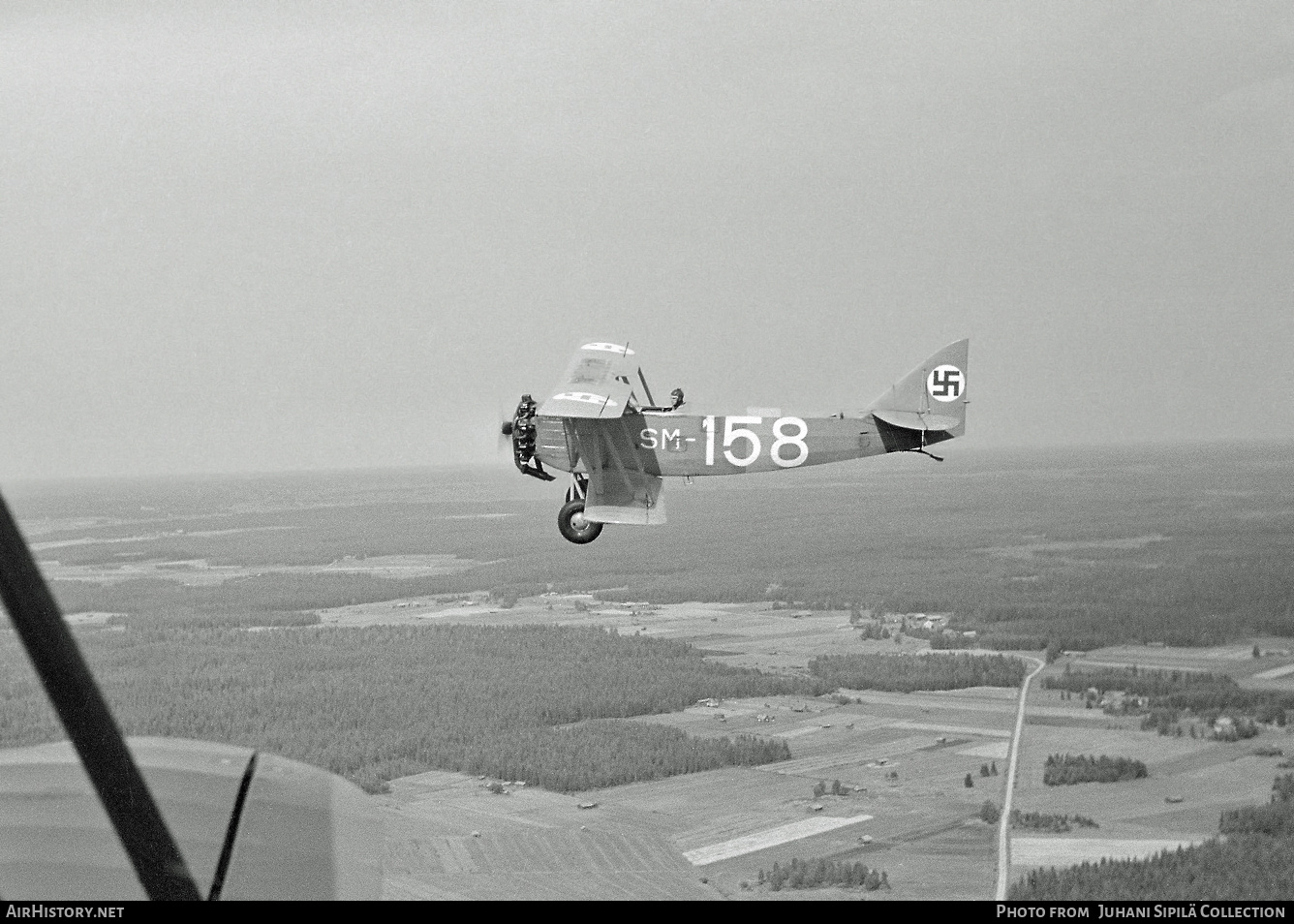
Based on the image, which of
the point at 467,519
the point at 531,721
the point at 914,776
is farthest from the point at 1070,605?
the point at 467,519

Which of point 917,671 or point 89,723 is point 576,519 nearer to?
point 89,723

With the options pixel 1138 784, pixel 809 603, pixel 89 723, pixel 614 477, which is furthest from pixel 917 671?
pixel 89 723

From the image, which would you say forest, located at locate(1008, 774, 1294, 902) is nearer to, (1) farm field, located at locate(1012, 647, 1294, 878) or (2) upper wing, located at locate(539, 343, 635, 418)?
(1) farm field, located at locate(1012, 647, 1294, 878)

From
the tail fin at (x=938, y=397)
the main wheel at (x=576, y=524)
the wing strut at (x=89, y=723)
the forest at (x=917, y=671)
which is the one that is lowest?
the forest at (x=917, y=671)

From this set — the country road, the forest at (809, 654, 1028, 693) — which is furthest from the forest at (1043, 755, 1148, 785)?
the forest at (809, 654, 1028, 693)

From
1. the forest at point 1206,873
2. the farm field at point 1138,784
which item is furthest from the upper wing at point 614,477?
the farm field at point 1138,784

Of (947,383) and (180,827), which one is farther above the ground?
(947,383)

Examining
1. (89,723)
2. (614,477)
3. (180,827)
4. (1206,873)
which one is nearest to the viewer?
(89,723)

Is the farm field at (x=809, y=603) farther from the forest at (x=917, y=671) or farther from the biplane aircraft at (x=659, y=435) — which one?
the biplane aircraft at (x=659, y=435)
